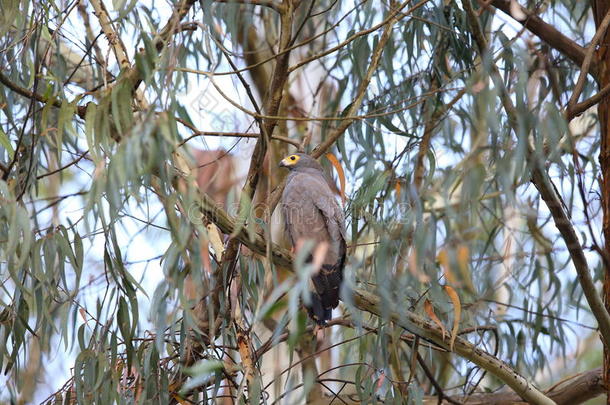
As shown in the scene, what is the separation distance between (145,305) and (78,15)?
1.72m

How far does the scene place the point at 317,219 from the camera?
10.8 feet

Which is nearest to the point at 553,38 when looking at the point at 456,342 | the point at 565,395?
the point at 456,342

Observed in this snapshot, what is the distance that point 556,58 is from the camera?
11.9 feet

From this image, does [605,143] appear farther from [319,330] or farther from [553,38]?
[319,330]

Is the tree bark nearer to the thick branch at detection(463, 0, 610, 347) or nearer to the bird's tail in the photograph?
the thick branch at detection(463, 0, 610, 347)

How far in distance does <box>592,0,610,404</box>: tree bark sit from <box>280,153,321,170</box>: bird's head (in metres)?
1.24

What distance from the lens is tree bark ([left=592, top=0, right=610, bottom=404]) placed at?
2910 millimetres

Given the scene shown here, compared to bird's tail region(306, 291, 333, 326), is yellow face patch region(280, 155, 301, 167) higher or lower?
higher

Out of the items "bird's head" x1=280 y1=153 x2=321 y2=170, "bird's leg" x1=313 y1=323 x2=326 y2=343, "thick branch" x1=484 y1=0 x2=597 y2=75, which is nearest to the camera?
"bird's leg" x1=313 y1=323 x2=326 y2=343

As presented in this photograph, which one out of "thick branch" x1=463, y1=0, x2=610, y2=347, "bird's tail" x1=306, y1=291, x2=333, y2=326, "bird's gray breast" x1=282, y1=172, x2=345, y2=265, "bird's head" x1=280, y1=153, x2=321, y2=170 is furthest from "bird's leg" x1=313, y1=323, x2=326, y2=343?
"thick branch" x1=463, y1=0, x2=610, y2=347

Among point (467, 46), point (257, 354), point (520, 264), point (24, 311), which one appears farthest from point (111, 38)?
point (520, 264)

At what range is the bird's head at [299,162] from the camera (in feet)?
11.6

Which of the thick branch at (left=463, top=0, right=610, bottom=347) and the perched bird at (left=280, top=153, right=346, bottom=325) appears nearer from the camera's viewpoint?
the thick branch at (left=463, top=0, right=610, bottom=347)

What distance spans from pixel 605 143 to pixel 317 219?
121 centimetres
